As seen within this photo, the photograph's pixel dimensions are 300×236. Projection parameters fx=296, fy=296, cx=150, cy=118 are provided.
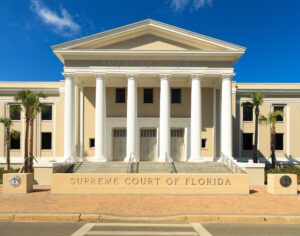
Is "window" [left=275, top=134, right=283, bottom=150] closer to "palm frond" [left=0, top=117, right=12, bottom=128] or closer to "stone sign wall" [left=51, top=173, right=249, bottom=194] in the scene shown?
"stone sign wall" [left=51, top=173, right=249, bottom=194]

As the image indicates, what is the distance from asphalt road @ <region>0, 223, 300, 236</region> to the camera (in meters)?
8.10

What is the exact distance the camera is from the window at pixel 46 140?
1145 inches

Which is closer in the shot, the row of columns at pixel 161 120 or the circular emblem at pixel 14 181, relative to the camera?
the circular emblem at pixel 14 181

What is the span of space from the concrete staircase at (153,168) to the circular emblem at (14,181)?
5478mm

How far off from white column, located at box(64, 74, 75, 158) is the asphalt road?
13.8m

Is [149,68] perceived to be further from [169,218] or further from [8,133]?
[169,218]

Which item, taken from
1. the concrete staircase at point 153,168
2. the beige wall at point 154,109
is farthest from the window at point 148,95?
the concrete staircase at point 153,168

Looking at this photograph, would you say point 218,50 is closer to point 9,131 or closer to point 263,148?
point 263,148

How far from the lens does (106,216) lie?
32.3ft

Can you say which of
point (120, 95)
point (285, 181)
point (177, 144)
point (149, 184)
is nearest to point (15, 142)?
point (120, 95)

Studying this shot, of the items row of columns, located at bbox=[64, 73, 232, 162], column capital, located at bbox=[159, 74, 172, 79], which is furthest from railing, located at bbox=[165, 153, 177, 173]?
column capital, located at bbox=[159, 74, 172, 79]

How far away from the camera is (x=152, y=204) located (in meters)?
12.1

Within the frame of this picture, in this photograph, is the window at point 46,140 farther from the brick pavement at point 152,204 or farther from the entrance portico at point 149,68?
the brick pavement at point 152,204

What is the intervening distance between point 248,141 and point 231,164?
404 inches
